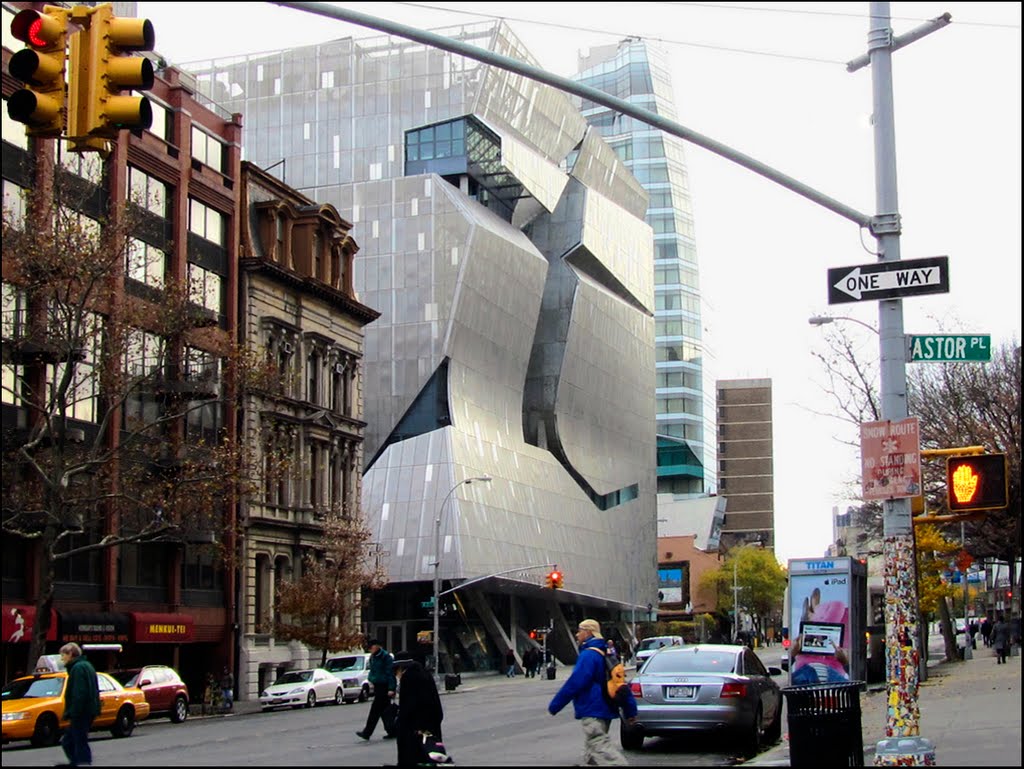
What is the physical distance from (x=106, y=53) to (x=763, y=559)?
415 feet

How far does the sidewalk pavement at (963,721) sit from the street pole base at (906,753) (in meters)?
0.63

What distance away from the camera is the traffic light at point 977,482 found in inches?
608

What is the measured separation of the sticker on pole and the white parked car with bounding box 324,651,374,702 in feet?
109

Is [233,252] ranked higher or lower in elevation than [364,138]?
lower

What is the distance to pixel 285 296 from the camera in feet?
193

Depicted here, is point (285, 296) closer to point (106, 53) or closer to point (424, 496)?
point (424, 496)

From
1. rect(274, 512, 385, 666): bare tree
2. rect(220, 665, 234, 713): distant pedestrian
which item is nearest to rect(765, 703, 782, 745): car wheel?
rect(220, 665, 234, 713): distant pedestrian

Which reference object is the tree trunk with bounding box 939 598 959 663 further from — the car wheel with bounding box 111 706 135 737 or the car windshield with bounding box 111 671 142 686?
the car wheel with bounding box 111 706 135 737

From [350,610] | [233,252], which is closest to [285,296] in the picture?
[233,252]

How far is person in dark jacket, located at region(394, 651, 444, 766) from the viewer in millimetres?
15867

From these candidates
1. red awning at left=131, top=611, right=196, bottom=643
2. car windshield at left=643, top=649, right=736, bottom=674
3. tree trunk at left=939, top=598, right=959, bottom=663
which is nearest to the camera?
car windshield at left=643, top=649, right=736, bottom=674

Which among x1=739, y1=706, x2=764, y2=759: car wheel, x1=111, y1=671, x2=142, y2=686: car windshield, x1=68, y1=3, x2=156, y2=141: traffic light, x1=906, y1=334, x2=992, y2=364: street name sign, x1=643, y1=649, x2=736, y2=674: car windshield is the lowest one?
x1=111, y1=671, x2=142, y2=686: car windshield

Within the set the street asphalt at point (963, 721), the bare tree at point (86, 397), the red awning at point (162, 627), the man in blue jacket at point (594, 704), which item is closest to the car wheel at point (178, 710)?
the bare tree at point (86, 397)

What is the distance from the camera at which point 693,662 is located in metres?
21.1
